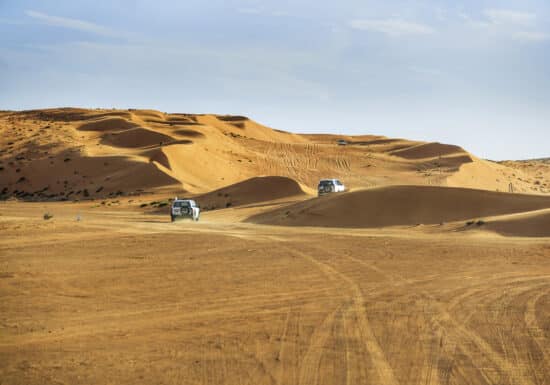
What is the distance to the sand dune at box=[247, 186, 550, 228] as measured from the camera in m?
34.8

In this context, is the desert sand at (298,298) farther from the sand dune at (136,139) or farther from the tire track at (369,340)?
the sand dune at (136,139)

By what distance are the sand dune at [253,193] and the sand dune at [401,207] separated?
13345mm

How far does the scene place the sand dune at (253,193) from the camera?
173ft

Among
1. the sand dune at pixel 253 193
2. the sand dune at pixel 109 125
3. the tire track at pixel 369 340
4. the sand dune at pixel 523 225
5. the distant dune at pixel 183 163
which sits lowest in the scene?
the tire track at pixel 369 340

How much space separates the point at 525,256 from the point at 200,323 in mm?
12027

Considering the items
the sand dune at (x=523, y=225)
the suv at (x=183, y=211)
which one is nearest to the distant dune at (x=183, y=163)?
the suv at (x=183, y=211)

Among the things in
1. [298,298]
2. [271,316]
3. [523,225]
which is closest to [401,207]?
[523,225]

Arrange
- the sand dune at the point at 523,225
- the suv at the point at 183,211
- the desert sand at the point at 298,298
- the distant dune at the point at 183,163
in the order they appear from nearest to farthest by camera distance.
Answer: the desert sand at the point at 298,298, the sand dune at the point at 523,225, the suv at the point at 183,211, the distant dune at the point at 183,163

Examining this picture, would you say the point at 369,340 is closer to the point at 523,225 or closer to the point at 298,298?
→ the point at 298,298

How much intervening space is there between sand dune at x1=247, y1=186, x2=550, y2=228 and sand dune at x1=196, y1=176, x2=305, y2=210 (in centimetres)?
1335

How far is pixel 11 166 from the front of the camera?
77.4 metres

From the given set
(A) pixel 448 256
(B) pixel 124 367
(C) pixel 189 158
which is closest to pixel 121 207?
(C) pixel 189 158

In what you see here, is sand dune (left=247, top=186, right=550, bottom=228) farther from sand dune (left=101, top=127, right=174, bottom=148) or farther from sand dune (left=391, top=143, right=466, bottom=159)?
sand dune (left=391, top=143, right=466, bottom=159)

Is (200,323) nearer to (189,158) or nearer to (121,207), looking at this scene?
(121,207)
